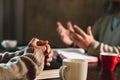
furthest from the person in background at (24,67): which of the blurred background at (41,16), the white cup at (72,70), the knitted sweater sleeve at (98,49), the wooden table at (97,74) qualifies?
the blurred background at (41,16)

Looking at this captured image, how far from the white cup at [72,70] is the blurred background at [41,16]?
156cm

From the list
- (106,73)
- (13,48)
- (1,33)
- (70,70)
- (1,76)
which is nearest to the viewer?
(1,76)

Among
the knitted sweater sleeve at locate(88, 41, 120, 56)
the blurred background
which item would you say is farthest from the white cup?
the blurred background

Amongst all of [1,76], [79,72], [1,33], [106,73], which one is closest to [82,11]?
[1,33]

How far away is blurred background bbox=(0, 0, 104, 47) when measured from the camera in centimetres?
244

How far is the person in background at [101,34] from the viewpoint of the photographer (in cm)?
160

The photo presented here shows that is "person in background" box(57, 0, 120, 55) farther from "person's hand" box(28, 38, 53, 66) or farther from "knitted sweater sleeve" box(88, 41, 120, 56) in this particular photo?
"person's hand" box(28, 38, 53, 66)

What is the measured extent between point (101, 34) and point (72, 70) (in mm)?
1278

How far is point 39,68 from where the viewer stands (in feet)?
Answer: 2.72

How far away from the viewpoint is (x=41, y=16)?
8.75ft

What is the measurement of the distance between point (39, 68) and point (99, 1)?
2.17 m

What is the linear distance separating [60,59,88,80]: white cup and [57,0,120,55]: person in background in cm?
64

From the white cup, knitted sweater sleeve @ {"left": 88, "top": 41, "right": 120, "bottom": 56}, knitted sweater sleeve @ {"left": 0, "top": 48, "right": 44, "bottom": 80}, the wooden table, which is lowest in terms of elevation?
the wooden table

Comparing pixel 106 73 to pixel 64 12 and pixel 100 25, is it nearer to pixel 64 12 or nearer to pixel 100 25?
pixel 100 25
